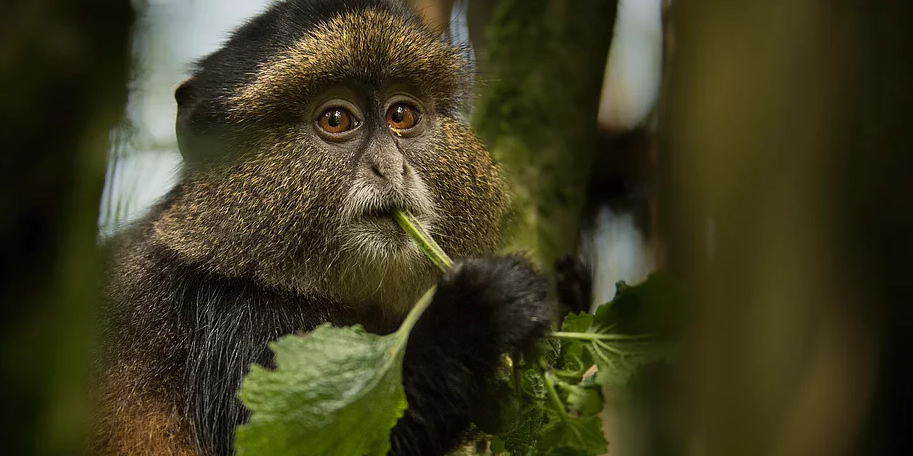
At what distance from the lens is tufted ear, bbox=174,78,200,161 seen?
433 cm

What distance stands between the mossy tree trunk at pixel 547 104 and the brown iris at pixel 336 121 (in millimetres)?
1385

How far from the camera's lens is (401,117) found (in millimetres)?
4348

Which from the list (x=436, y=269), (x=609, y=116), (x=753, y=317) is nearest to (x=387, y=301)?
(x=436, y=269)

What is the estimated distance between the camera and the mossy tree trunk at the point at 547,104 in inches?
213

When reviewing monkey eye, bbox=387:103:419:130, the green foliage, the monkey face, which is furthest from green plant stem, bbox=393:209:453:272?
monkey eye, bbox=387:103:419:130

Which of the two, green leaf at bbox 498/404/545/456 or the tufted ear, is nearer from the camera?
green leaf at bbox 498/404/545/456

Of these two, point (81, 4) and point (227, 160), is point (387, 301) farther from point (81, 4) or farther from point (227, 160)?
point (81, 4)

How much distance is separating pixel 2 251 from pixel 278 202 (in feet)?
5.14

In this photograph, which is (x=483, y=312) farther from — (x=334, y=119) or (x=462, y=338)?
(x=334, y=119)

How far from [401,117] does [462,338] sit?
1467mm

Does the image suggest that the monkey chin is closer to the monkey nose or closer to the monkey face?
the monkey face

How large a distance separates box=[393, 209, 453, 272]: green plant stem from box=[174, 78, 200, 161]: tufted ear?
4.18 ft

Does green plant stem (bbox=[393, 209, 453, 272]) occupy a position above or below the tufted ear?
below

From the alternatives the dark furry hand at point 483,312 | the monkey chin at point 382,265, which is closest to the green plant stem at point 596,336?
the dark furry hand at point 483,312
